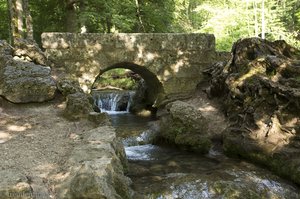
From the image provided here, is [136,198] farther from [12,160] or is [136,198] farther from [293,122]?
[293,122]

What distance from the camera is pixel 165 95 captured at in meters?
13.5

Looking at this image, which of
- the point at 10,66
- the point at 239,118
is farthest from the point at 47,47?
the point at 239,118

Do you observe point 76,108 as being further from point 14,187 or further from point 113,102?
point 113,102

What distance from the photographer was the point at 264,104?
905 centimetres

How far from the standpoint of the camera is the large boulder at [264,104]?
7812 millimetres

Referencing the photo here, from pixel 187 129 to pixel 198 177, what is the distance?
2.56 m

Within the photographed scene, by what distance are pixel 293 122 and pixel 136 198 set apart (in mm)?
4582

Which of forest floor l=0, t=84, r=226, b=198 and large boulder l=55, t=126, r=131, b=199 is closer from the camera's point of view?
large boulder l=55, t=126, r=131, b=199

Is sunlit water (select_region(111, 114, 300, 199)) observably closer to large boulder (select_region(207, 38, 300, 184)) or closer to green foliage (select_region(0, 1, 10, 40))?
large boulder (select_region(207, 38, 300, 184))

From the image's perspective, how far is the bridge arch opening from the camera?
1359cm

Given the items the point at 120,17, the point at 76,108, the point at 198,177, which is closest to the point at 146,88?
the point at 120,17

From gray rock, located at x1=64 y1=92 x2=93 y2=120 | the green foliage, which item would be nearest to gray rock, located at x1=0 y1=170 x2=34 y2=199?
gray rock, located at x1=64 y1=92 x2=93 y2=120

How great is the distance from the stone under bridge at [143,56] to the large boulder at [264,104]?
2.16 m

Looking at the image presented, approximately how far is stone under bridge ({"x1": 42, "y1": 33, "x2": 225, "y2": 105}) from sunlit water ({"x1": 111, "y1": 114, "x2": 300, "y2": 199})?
13.7 feet
